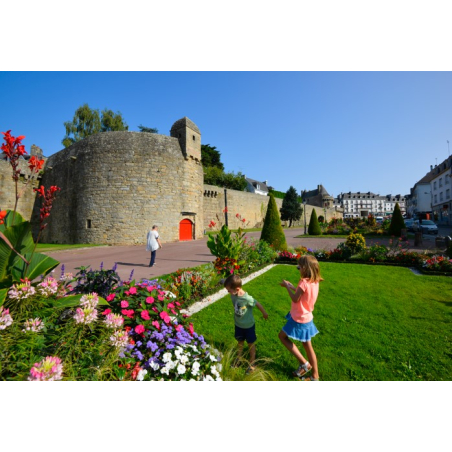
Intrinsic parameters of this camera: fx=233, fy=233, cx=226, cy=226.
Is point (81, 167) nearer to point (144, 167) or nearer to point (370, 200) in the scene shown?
point (144, 167)

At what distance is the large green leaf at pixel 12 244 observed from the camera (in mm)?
2336

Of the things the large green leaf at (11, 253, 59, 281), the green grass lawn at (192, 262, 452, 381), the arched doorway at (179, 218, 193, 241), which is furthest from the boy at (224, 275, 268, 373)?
the arched doorway at (179, 218, 193, 241)

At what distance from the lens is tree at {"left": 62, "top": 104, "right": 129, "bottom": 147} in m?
28.3

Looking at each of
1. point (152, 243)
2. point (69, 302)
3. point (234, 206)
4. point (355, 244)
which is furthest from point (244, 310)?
point (234, 206)

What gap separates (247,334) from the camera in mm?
2982

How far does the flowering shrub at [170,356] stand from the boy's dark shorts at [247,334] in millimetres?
616

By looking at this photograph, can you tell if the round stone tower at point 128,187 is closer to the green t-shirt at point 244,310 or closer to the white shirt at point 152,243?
the white shirt at point 152,243

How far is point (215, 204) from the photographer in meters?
28.2

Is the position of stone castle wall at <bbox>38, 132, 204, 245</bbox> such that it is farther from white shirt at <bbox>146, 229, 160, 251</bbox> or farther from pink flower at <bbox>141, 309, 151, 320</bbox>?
pink flower at <bbox>141, 309, 151, 320</bbox>

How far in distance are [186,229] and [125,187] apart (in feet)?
18.9

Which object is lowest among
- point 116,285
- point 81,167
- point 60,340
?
point 60,340

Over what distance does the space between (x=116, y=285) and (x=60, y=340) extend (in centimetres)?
116

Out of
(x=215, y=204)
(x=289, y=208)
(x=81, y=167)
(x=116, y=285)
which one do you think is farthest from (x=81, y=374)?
(x=289, y=208)

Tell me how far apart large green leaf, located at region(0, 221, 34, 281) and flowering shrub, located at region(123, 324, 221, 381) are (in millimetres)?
1503
